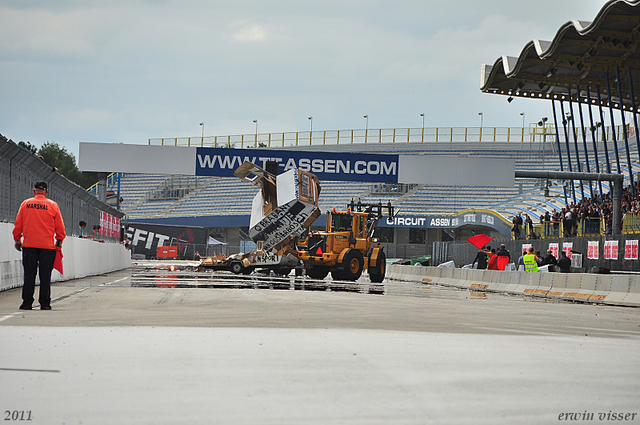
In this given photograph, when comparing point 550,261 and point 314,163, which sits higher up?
point 314,163

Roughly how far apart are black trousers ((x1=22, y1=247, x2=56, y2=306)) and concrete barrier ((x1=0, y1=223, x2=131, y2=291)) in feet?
13.1

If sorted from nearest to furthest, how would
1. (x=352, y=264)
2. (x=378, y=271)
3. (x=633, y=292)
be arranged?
(x=633, y=292) < (x=352, y=264) < (x=378, y=271)

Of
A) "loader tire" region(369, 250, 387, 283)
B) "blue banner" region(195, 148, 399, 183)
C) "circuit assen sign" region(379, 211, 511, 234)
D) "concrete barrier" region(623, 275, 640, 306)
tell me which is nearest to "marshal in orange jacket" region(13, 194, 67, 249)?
"concrete barrier" region(623, 275, 640, 306)

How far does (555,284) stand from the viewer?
2095 centimetres

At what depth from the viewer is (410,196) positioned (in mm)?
66938

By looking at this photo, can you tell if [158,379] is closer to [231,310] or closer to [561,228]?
[231,310]

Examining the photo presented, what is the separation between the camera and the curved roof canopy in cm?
3297

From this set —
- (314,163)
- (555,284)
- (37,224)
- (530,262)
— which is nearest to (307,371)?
(37,224)

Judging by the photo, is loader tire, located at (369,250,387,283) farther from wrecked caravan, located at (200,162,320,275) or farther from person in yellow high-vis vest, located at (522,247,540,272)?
person in yellow high-vis vest, located at (522,247,540,272)

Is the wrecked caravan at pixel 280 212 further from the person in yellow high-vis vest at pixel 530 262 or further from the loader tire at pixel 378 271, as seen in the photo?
the person in yellow high-vis vest at pixel 530 262

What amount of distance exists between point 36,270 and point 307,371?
612cm

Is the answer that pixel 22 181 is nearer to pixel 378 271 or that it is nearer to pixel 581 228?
pixel 378 271

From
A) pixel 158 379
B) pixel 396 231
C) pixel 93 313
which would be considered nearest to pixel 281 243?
pixel 93 313

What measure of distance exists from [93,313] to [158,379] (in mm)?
4818
